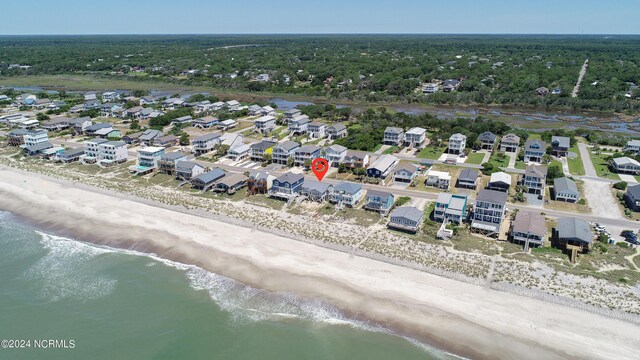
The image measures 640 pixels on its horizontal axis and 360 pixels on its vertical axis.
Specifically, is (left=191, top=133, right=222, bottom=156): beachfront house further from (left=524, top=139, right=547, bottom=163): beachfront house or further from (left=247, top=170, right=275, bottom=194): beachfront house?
(left=524, top=139, right=547, bottom=163): beachfront house

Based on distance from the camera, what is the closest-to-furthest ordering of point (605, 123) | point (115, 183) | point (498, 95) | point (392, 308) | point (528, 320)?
1. point (528, 320)
2. point (392, 308)
3. point (115, 183)
4. point (605, 123)
5. point (498, 95)

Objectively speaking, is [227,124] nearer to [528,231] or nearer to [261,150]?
[261,150]

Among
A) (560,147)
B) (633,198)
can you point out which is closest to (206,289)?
(633,198)

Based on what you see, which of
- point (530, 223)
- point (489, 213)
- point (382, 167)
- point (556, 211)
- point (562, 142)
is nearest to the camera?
point (530, 223)

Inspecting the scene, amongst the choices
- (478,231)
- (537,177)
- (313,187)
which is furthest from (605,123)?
(313,187)

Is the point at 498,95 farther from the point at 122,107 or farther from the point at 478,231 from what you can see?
the point at 122,107

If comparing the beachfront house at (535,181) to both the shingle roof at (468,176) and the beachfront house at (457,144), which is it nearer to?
the shingle roof at (468,176)
